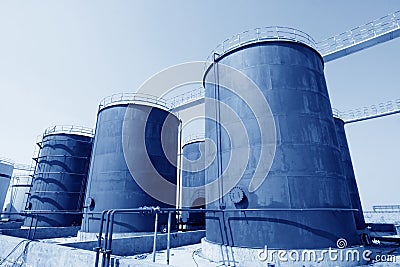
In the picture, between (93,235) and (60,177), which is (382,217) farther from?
(60,177)

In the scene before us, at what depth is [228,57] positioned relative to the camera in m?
12.5

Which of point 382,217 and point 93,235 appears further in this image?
point 382,217

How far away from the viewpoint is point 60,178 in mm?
21641

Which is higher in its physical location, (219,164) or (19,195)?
(19,195)

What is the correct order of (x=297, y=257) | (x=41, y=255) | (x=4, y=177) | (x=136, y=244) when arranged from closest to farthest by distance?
(x=41, y=255) < (x=297, y=257) < (x=136, y=244) < (x=4, y=177)

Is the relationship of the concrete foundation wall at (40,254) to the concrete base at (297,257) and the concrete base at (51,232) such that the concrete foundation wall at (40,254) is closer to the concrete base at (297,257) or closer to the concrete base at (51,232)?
the concrete base at (297,257)

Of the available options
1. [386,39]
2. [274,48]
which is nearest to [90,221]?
[274,48]

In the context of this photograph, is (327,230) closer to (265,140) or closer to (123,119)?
(265,140)

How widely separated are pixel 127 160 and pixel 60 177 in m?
9.46

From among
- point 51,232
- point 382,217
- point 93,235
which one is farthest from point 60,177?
point 382,217

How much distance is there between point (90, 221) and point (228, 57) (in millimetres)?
13416

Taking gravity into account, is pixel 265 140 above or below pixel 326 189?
above

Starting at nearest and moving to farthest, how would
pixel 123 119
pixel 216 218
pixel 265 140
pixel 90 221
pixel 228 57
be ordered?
pixel 265 140, pixel 216 218, pixel 228 57, pixel 90 221, pixel 123 119

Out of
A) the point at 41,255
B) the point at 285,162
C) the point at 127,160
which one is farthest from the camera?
the point at 127,160
